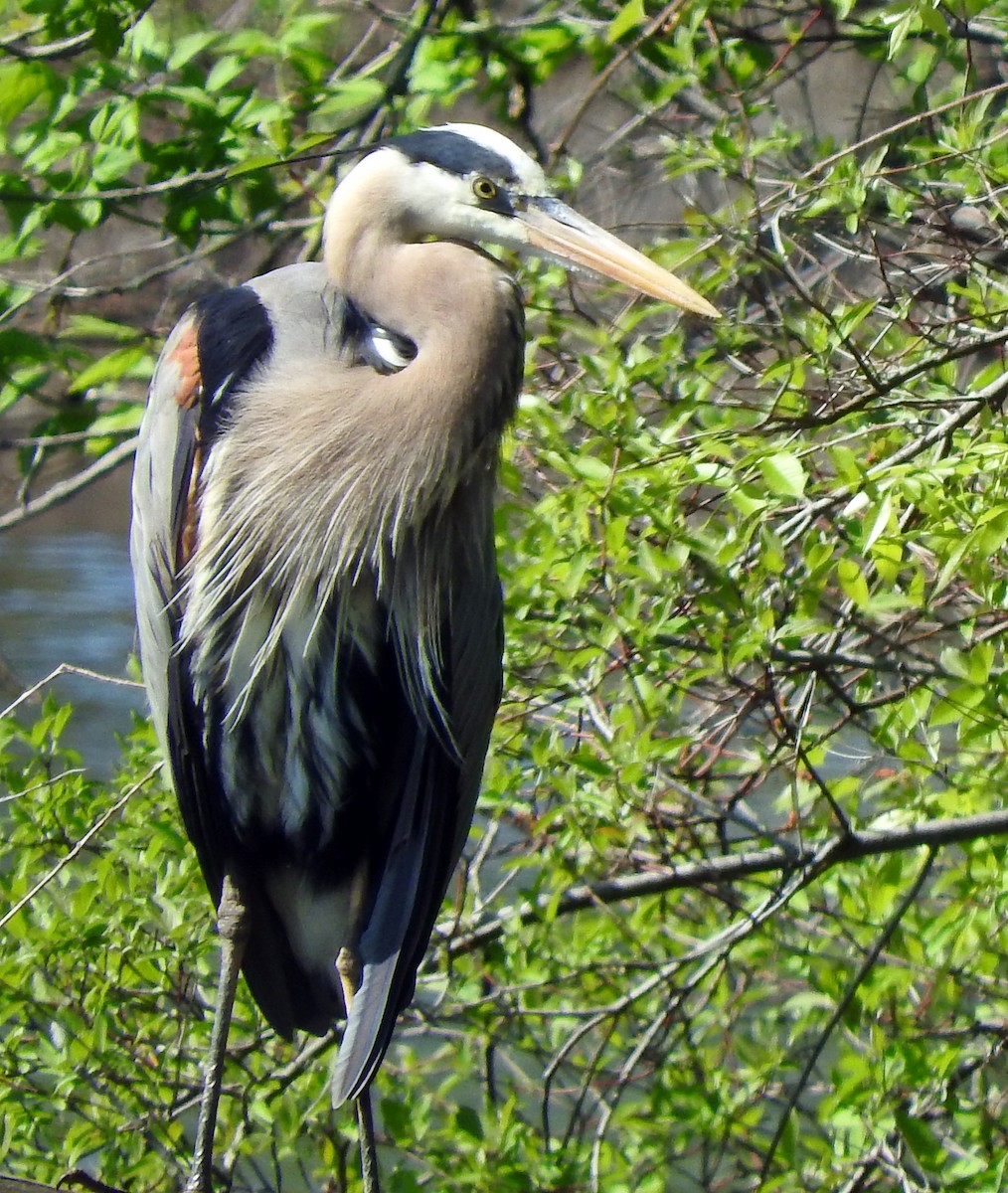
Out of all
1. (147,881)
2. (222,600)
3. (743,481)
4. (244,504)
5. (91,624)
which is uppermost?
(743,481)

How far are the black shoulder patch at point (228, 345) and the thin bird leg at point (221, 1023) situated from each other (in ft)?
2.55

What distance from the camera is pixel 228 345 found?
7.80ft

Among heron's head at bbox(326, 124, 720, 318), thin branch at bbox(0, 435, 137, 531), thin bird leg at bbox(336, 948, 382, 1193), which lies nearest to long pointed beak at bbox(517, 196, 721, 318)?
heron's head at bbox(326, 124, 720, 318)

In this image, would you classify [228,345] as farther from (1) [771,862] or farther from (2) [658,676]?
(1) [771,862]

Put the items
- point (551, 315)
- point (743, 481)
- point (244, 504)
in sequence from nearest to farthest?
point (743, 481) < point (244, 504) < point (551, 315)

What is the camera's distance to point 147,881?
2783mm

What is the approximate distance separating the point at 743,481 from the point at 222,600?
789mm

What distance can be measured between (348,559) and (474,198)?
535 mm

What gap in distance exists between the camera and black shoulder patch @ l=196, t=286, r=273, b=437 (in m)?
2.35

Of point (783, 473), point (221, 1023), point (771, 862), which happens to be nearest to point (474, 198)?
point (783, 473)

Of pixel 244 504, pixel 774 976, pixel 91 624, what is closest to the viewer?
pixel 244 504

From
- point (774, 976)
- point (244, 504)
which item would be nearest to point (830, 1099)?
point (774, 976)

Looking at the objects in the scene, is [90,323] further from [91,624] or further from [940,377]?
[91,624]

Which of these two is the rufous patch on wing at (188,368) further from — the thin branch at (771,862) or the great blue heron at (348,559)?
the thin branch at (771,862)
